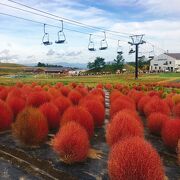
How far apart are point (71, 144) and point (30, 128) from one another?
89.1 inches

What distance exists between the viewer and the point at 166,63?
421 ft

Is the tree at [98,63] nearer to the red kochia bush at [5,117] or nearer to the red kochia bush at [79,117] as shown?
the red kochia bush at [5,117]

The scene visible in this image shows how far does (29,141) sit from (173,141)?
4.87m

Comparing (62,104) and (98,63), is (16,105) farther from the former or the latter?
(98,63)

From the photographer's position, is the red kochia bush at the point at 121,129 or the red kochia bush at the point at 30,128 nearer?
the red kochia bush at the point at 121,129

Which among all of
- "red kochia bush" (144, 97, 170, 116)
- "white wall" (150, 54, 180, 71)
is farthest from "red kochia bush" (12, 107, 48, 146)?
"white wall" (150, 54, 180, 71)

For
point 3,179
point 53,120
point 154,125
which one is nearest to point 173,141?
point 154,125

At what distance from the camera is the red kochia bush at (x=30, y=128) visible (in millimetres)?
10516

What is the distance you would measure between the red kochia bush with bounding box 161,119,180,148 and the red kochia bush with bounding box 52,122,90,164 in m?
3.23

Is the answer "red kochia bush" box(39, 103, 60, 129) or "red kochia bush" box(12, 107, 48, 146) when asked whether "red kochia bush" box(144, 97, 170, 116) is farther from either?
"red kochia bush" box(12, 107, 48, 146)

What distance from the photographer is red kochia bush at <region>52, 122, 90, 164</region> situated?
8.84 m

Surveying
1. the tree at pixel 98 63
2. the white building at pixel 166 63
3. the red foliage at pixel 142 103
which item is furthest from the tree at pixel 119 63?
the red foliage at pixel 142 103

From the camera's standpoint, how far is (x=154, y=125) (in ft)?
41.7

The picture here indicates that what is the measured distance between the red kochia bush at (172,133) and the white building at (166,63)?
118 metres
